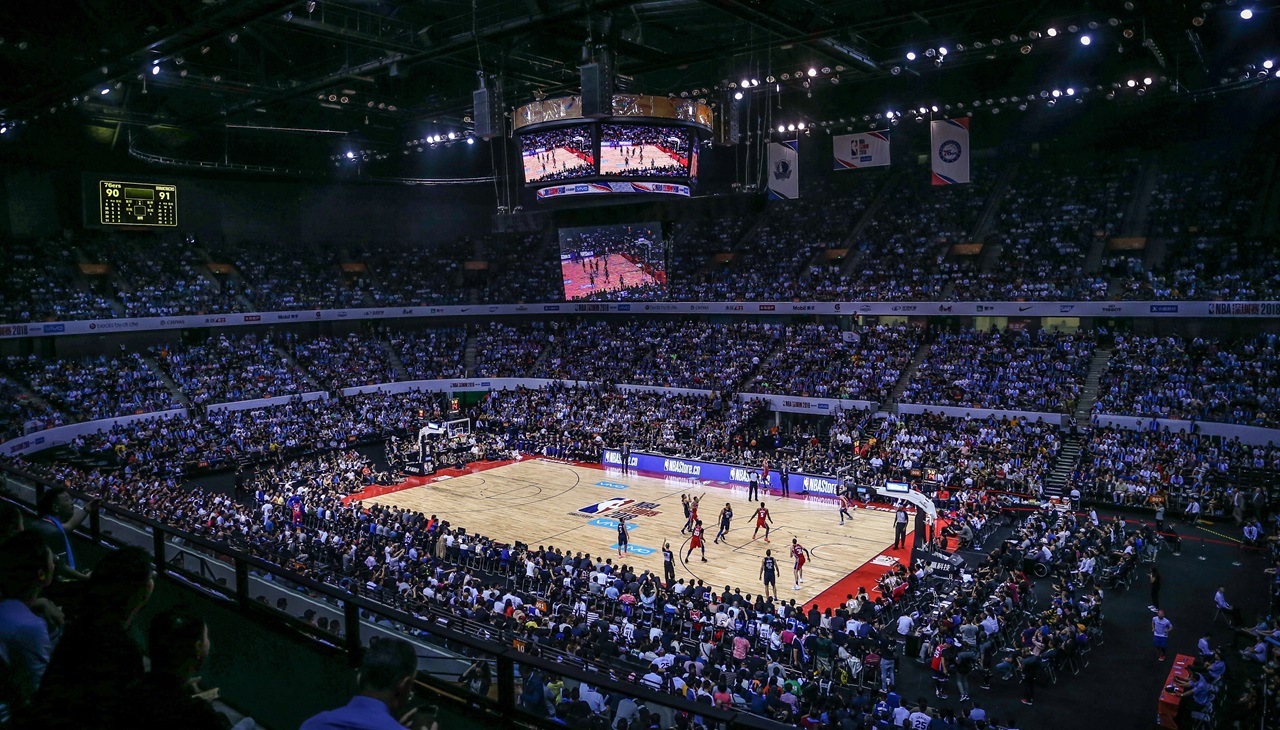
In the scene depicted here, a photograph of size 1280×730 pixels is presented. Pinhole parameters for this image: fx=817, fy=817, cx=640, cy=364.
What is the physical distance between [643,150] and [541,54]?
9.24 meters

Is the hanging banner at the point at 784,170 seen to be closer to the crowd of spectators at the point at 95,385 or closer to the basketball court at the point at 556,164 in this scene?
the basketball court at the point at 556,164

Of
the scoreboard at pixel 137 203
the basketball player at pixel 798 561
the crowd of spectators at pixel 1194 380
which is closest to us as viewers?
the basketball player at pixel 798 561

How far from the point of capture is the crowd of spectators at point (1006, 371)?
34719 mm

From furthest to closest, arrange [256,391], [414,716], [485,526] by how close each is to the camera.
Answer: [256,391] < [485,526] < [414,716]

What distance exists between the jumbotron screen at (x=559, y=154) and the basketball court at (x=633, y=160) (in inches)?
18.3

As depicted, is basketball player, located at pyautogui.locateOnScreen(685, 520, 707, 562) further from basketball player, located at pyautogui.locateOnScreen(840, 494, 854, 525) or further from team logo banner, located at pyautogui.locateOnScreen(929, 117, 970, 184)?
team logo banner, located at pyautogui.locateOnScreen(929, 117, 970, 184)

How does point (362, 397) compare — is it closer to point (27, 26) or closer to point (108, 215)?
point (108, 215)

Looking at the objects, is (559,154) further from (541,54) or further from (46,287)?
(46,287)

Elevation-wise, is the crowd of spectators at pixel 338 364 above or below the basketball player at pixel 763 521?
above

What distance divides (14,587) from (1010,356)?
3925 centimetres

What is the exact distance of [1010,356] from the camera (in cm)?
3769

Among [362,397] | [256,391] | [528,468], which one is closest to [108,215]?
[256,391]

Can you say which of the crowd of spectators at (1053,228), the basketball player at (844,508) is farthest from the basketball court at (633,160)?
the crowd of spectators at (1053,228)

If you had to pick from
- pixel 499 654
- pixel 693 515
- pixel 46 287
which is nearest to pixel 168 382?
pixel 46 287
